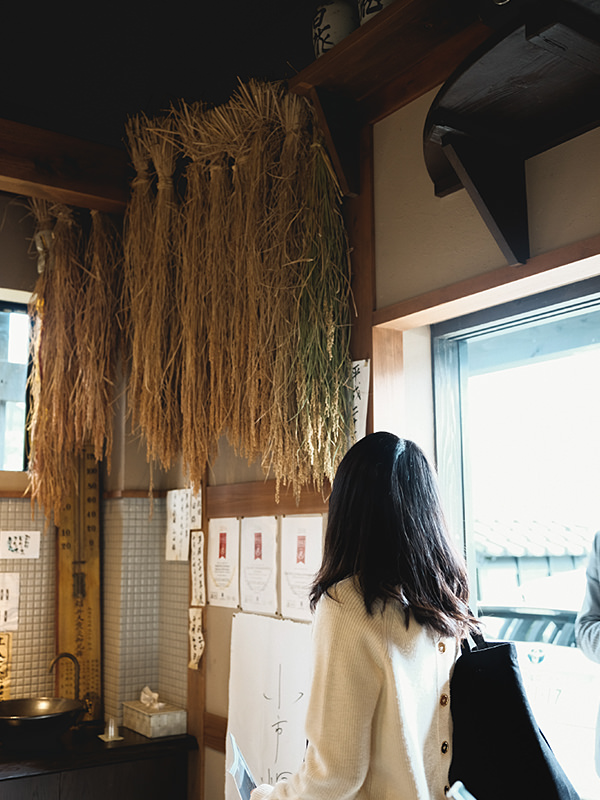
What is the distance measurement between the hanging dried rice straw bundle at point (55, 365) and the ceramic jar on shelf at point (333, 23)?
151cm

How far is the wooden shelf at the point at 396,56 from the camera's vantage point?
1.90m

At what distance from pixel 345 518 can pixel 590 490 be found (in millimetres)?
1768

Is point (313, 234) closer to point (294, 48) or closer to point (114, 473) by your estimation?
point (294, 48)

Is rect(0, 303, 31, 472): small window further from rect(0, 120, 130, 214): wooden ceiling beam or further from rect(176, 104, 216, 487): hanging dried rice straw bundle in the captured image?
rect(176, 104, 216, 487): hanging dried rice straw bundle

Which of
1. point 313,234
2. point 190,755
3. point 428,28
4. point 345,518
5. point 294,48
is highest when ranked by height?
point 294,48

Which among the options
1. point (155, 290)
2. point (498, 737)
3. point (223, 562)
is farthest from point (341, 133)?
point (498, 737)

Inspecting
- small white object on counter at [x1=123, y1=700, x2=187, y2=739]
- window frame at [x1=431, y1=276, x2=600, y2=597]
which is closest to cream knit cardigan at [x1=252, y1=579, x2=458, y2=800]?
window frame at [x1=431, y1=276, x2=600, y2=597]

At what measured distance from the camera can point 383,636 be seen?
1.34 meters

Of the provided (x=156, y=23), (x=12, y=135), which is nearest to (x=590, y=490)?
(x=156, y=23)

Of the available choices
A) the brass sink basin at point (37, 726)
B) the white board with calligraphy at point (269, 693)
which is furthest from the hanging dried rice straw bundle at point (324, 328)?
the brass sink basin at point (37, 726)

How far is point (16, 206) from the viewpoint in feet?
11.1

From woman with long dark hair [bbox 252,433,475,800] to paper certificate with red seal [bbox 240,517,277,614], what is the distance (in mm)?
1097

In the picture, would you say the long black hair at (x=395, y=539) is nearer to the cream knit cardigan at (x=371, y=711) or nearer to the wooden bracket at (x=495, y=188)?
the cream knit cardigan at (x=371, y=711)

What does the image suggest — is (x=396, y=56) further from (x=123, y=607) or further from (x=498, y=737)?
(x=123, y=607)
